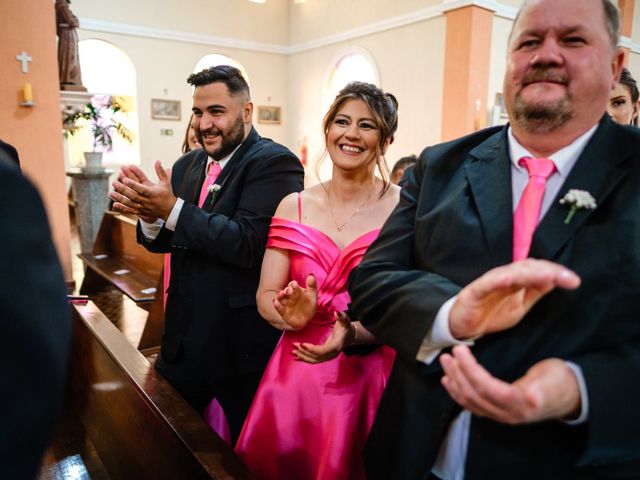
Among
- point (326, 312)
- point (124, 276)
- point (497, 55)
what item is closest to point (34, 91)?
point (124, 276)

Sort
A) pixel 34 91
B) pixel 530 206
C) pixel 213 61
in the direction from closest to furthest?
pixel 530 206
pixel 34 91
pixel 213 61

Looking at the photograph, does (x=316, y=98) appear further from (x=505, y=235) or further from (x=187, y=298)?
(x=505, y=235)

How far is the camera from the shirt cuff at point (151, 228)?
2162mm

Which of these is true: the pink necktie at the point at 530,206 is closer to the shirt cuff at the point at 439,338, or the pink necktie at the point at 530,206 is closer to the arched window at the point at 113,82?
the shirt cuff at the point at 439,338

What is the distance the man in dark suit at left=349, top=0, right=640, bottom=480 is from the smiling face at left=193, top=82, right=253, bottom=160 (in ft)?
3.80

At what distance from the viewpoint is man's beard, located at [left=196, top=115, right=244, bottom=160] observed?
86.1 inches

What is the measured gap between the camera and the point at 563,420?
2.99 ft

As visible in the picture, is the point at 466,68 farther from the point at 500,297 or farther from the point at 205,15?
the point at 500,297

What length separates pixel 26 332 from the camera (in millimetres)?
612

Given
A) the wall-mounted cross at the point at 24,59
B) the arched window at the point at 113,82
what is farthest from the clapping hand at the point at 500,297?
the arched window at the point at 113,82

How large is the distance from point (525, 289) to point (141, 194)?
1396 millimetres

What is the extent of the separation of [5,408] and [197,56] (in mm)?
12564

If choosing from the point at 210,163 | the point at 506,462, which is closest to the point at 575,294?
the point at 506,462

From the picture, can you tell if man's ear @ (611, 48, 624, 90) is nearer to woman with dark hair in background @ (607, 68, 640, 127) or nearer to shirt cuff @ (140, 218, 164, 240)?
woman with dark hair in background @ (607, 68, 640, 127)
